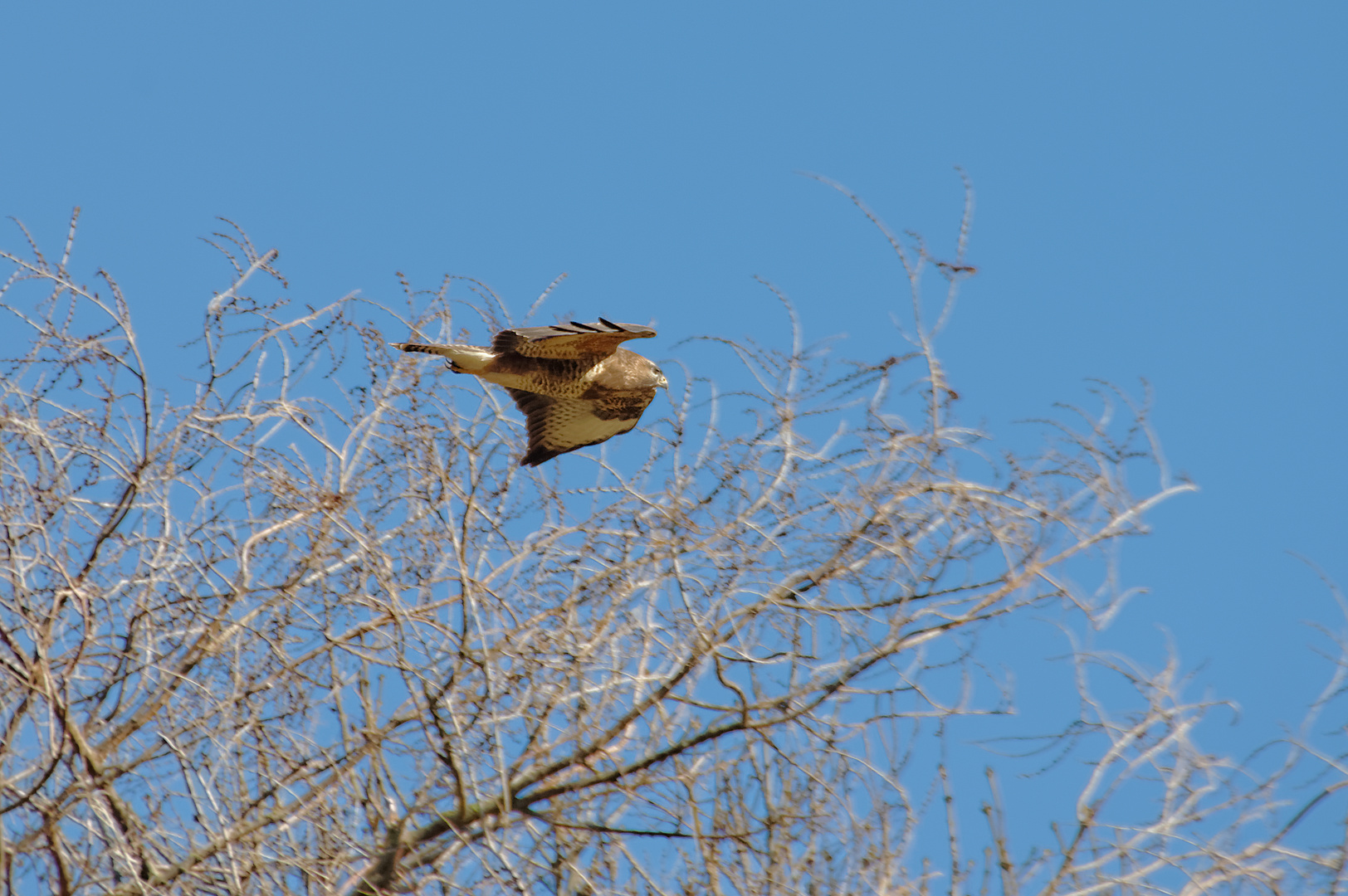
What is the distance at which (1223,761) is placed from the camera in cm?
445

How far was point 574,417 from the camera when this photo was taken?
22.3ft

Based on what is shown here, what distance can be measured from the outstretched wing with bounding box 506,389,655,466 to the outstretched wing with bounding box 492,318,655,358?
299mm

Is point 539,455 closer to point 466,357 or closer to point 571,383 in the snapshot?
point 571,383

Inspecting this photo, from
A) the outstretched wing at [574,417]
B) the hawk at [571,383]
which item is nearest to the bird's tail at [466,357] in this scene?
the hawk at [571,383]

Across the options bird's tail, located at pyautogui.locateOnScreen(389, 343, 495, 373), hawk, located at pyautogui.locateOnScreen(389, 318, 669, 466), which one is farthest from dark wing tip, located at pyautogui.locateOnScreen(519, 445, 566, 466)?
bird's tail, located at pyautogui.locateOnScreen(389, 343, 495, 373)

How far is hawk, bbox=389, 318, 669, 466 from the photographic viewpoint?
6.42 metres

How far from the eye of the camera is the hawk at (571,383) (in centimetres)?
642

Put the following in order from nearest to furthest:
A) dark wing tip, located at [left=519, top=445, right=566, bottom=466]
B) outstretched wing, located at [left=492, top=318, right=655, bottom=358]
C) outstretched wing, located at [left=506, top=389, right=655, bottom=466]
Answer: outstretched wing, located at [left=492, top=318, right=655, bottom=358] → dark wing tip, located at [left=519, top=445, right=566, bottom=466] → outstretched wing, located at [left=506, top=389, right=655, bottom=466]

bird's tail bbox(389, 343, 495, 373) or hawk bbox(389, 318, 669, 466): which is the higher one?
hawk bbox(389, 318, 669, 466)

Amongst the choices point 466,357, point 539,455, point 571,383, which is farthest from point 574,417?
point 466,357

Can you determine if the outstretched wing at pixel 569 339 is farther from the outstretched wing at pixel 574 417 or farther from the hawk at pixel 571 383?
the outstretched wing at pixel 574 417

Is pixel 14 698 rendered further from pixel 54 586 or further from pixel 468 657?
pixel 468 657

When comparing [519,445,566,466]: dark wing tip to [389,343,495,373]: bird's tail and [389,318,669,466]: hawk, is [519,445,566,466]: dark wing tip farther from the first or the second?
[389,343,495,373]: bird's tail

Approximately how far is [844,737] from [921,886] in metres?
0.53
